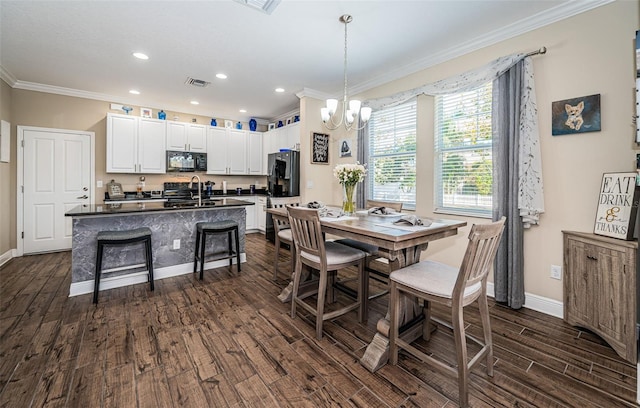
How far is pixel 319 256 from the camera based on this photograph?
208 cm

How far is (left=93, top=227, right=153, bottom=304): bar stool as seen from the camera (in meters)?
2.66

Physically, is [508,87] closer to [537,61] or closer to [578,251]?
[537,61]

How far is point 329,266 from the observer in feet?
6.87

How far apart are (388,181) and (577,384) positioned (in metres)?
2.77

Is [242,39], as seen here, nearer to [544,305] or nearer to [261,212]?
[261,212]

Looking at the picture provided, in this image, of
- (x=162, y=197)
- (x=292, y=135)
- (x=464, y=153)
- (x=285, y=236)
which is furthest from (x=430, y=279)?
(x=162, y=197)

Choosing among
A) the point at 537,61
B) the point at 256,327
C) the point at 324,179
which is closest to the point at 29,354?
the point at 256,327

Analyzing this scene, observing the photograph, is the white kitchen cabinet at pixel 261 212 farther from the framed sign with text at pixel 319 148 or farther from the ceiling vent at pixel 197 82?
the ceiling vent at pixel 197 82

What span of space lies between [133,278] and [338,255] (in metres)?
2.51

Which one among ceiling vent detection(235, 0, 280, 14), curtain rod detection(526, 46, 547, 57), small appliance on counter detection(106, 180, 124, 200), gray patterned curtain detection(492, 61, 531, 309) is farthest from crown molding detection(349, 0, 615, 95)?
small appliance on counter detection(106, 180, 124, 200)

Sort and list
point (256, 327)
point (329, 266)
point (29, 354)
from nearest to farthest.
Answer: point (29, 354) → point (329, 266) → point (256, 327)

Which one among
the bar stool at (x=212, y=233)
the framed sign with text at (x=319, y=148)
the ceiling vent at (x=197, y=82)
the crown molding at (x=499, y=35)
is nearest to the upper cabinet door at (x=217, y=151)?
the ceiling vent at (x=197, y=82)

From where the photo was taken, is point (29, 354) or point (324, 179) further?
point (324, 179)

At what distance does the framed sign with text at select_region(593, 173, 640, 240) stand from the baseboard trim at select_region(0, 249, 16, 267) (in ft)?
22.3
